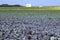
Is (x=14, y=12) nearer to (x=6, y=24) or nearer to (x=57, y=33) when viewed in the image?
(x=6, y=24)

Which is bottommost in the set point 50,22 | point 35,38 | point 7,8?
point 35,38

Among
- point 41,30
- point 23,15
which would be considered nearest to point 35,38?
point 41,30

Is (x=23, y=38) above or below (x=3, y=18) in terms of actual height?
A: below

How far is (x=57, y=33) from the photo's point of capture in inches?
105

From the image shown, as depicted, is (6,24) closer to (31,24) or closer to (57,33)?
(31,24)

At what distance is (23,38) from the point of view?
2.70 m

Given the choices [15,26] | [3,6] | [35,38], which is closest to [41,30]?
[35,38]

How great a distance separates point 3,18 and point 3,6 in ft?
0.46

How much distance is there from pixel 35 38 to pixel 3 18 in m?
0.43

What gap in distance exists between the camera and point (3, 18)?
8.87ft

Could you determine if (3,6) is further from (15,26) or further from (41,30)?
(41,30)

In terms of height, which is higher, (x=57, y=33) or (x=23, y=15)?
(x=23, y=15)

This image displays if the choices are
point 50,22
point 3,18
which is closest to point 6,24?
point 3,18

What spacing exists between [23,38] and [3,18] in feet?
1.05
